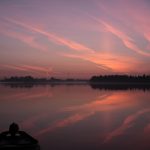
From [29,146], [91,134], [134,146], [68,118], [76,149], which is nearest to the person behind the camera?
[29,146]

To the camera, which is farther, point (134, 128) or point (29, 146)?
point (134, 128)

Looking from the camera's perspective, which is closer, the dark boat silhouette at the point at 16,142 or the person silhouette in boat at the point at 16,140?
the dark boat silhouette at the point at 16,142

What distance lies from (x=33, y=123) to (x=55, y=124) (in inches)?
48.4

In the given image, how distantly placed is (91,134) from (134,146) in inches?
102

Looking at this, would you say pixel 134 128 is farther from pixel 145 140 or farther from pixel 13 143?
pixel 13 143

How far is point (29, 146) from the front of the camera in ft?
28.8

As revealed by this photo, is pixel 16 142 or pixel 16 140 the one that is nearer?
pixel 16 142

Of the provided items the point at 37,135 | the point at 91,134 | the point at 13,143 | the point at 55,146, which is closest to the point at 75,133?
the point at 91,134

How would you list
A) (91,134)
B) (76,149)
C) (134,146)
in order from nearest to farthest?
(76,149), (134,146), (91,134)

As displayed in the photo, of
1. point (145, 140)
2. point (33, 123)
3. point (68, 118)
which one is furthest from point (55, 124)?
point (145, 140)

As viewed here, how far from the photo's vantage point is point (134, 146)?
11.2 m

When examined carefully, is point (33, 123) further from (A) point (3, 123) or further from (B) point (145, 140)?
(B) point (145, 140)

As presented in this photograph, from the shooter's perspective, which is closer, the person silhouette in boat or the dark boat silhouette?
the dark boat silhouette

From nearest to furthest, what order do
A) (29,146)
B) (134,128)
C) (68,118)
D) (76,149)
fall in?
(29,146), (76,149), (134,128), (68,118)
